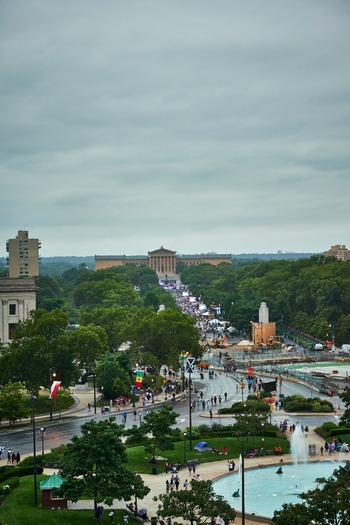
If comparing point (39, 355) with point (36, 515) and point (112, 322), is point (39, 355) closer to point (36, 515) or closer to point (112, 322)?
point (36, 515)

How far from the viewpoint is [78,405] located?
86438 mm

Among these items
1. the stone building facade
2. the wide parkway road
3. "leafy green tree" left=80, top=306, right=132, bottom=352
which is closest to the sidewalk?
the wide parkway road

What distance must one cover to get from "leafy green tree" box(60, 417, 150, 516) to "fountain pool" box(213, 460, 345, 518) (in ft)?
24.5

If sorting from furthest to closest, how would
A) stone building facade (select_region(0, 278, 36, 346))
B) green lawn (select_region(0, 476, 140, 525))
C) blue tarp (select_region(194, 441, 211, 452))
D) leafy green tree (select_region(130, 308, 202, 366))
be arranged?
stone building facade (select_region(0, 278, 36, 346)) < leafy green tree (select_region(130, 308, 202, 366)) < blue tarp (select_region(194, 441, 211, 452)) < green lawn (select_region(0, 476, 140, 525))

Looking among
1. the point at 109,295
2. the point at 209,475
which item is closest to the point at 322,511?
the point at 209,475

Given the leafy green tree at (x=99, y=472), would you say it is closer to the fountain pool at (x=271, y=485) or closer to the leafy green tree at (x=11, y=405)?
the fountain pool at (x=271, y=485)

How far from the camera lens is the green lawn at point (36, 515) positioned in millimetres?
45312

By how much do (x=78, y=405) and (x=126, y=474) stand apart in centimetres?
4088

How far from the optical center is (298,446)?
63.7m

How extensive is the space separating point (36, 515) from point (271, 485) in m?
16.6

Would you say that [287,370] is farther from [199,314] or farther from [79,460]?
[199,314]

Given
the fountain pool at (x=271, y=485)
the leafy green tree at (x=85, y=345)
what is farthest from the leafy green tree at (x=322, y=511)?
the leafy green tree at (x=85, y=345)

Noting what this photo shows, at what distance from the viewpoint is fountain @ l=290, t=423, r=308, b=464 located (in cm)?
6166

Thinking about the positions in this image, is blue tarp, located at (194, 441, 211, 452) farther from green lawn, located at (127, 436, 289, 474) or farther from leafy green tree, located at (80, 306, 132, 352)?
leafy green tree, located at (80, 306, 132, 352)
